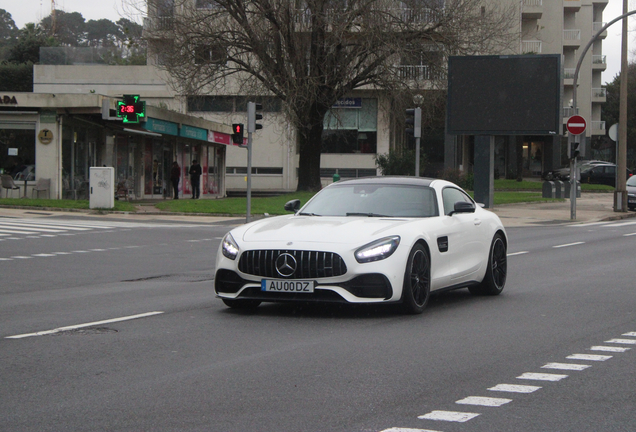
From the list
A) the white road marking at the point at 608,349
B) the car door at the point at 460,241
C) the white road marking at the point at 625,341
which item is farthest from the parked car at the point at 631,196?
the white road marking at the point at 608,349

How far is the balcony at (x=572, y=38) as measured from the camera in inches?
2933

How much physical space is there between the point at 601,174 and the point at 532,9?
14.5 m

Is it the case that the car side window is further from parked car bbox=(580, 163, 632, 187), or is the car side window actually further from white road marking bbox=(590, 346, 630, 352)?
parked car bbox=(580, 163, 632, 187)

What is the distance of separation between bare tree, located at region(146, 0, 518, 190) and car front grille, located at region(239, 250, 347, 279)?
23.0m

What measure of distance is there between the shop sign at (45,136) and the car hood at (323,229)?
25.6 meters

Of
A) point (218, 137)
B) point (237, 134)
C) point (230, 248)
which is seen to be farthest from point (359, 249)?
point (218, 137)

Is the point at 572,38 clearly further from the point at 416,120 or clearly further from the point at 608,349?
the point at 608,349

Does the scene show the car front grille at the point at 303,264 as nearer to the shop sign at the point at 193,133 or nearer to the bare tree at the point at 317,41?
the bare tree at the point at 317,41

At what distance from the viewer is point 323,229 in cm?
893

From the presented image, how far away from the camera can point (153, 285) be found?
12.2 metres

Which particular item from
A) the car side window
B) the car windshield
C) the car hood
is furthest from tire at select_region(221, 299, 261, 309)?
the car side window

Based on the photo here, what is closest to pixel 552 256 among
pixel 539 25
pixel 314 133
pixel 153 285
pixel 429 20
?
pixel 153 285

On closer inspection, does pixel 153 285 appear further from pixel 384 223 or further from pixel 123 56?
pixel 123 56

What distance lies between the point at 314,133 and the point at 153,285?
24.8m
